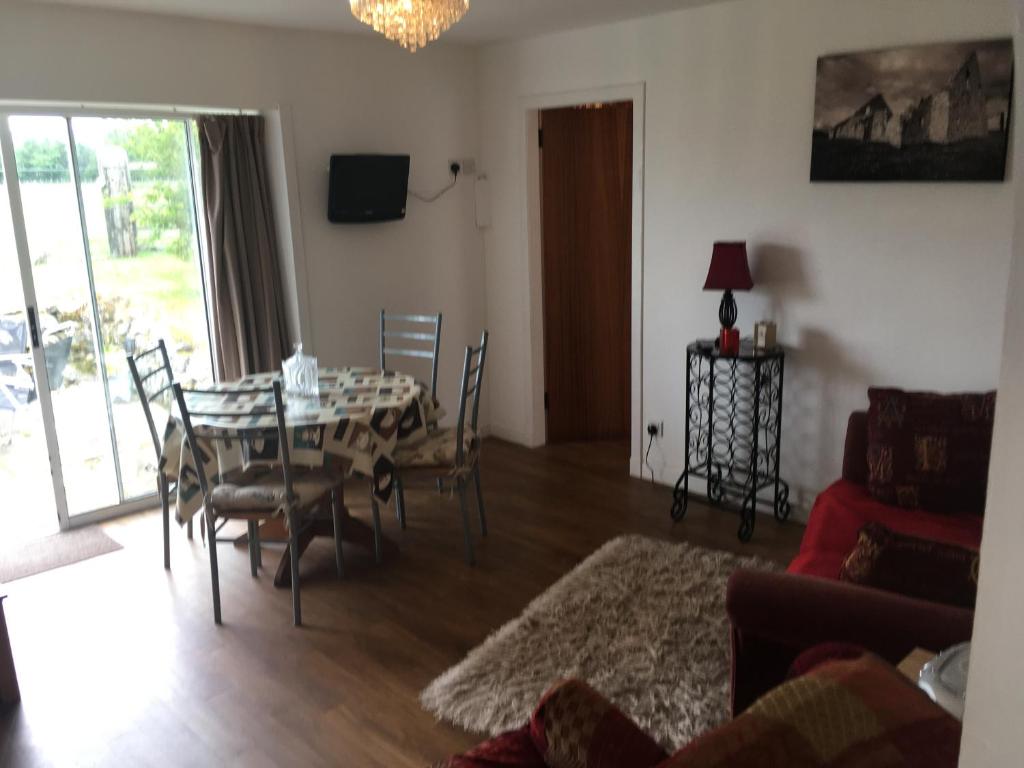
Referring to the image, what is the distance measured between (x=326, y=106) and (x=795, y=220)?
2.60 meters

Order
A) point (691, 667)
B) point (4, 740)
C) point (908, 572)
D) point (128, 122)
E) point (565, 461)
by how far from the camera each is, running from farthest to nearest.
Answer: point (565, 461)
point (128, 122)
point (691, 667)
point (4, 740)
point (908, 572)

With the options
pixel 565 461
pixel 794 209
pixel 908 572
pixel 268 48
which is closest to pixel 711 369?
pixel 794 209

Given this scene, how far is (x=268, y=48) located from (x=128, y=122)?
81 centimetres

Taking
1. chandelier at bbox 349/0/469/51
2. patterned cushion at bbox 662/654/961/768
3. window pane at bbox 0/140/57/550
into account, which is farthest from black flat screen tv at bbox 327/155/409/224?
patterned cushion at bbox 662/654/961/768

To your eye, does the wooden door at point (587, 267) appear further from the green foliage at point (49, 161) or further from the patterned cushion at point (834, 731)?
the patterned cushion at point (834, 731)

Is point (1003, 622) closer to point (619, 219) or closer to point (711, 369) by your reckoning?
point (711, 369)

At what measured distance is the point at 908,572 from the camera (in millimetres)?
1981

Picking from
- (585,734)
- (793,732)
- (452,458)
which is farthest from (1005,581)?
(452,458)

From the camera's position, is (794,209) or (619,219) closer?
(794,209)

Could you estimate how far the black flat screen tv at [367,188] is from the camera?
4477mm

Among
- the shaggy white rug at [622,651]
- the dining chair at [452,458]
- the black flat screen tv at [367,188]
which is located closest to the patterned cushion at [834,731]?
the shaggy white rug at [622,651]

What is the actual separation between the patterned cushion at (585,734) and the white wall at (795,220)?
2.69 meters

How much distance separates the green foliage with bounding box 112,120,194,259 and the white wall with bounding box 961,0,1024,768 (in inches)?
A: 168

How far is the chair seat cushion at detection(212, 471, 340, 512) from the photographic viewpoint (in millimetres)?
3162
